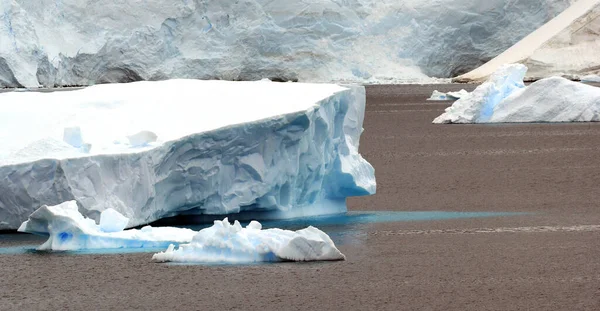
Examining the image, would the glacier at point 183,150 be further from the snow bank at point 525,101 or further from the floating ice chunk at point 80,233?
the snow bank at point 525,101

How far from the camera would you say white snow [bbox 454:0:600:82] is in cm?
3086

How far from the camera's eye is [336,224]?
8.05 meters

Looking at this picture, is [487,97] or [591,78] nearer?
[487,97]

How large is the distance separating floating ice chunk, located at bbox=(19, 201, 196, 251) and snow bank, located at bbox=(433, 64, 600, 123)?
1234 cm

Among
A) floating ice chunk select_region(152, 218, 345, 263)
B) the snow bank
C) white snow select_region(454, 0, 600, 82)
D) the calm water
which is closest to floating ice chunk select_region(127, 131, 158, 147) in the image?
the calm water

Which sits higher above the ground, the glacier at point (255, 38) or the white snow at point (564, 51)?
the glacier at point (255, 38)

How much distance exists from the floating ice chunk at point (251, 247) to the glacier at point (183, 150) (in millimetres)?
1104

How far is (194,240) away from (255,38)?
25.8 m

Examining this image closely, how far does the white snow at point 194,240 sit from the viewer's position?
6.23 m

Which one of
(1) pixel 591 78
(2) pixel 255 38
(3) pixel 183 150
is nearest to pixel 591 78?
(1) pixel 591 78

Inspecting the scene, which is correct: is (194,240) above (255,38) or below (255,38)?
below

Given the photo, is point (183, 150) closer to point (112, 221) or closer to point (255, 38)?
point (112, 221)

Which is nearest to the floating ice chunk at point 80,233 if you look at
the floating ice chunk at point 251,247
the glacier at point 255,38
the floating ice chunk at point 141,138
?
the floating ice chunk at point 251,247

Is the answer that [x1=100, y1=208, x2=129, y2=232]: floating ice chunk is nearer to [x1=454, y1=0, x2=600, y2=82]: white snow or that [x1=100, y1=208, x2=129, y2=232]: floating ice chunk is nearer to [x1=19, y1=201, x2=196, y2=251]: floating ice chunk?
[x1=19, y1=201, x2=196, y2=251]: floating ice chunk
